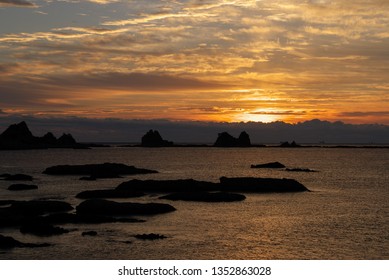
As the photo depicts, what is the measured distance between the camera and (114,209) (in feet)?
167

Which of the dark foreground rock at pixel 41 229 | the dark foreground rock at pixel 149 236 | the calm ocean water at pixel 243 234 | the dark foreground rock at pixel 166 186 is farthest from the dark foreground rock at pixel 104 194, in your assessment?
the dark foreground rock at pixel 149 236

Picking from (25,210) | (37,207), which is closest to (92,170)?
(37,207)

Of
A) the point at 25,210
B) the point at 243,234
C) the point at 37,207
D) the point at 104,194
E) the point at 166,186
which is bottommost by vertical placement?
the point at 243,234

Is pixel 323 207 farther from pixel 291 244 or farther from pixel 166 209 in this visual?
pixel 291 244

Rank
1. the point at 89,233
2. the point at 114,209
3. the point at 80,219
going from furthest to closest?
the point at 114,209, the point at 80,219, the point at 89,233

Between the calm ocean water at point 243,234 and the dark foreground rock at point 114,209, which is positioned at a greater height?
the dark foreground rock at point 114,209

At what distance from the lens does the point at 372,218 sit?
5172cm

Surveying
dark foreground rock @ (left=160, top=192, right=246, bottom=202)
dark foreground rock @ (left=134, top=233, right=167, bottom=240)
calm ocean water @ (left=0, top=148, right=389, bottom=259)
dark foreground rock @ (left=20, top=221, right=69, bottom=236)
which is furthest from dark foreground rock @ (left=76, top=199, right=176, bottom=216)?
dark foreground rock @ (left=160, top=192, right=246, bottom=202)

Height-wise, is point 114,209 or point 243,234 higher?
point 114,209

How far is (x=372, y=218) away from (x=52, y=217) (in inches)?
1209

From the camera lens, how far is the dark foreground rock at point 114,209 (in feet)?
165

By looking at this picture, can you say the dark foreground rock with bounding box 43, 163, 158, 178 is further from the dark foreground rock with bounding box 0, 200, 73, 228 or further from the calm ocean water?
the dark foreground rock with bounding box 0, 200, 73, 228

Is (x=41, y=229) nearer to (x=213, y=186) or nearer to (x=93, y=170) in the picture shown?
(x=213, y=186)

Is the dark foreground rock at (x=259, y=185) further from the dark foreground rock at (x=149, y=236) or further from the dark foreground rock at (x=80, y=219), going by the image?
the dark foreground rock at (x=149, y=236)
